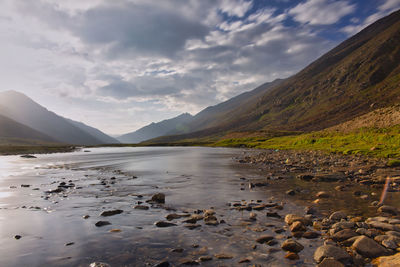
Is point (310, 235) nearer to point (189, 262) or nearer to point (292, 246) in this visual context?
point (292, 246)

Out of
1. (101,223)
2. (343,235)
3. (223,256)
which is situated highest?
(343,235)

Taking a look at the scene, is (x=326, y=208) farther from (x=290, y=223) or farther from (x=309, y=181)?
(x=309, y=181)

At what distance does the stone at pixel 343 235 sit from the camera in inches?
361

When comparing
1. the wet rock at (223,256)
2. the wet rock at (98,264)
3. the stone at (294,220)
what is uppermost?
the stone at (294,220)

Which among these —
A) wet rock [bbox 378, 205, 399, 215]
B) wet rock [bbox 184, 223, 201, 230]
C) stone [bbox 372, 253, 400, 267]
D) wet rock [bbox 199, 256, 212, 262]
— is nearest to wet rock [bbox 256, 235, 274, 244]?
wet rock [bbox 199, 256, 212, 262]

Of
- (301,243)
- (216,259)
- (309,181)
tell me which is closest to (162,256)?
(216,259)

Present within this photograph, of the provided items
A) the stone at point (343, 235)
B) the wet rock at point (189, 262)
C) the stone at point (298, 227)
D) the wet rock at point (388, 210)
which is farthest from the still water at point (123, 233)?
→ the wet rock at point (388, 210)

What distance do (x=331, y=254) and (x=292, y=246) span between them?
1.30 m

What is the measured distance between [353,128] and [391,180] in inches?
2112

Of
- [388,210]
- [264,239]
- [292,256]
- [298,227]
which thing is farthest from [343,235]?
[388,210]

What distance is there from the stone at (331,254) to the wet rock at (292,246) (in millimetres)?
602

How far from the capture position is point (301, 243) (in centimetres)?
914

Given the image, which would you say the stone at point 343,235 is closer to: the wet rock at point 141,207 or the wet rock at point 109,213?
the wet rock at point 141,207

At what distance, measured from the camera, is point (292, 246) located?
28.3 ft
